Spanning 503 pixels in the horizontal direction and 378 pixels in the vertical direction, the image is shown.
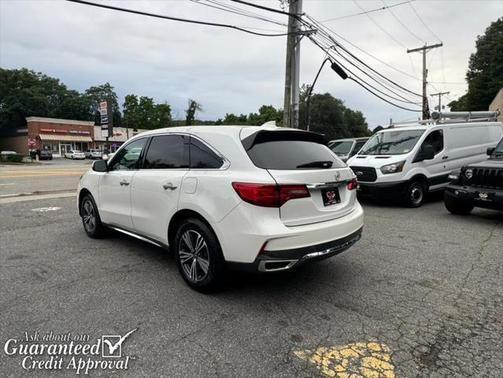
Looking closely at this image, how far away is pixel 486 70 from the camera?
196ft

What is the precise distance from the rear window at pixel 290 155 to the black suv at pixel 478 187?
4.33 metres

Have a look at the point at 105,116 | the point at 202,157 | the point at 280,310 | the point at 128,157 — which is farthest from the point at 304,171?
the point at 105,116

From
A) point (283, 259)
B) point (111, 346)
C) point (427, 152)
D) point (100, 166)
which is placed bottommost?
point (111, 346)

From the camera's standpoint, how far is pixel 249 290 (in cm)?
386

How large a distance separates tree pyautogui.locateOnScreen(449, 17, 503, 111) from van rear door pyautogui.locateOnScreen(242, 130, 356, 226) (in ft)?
191

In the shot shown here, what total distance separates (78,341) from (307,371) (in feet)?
5.95

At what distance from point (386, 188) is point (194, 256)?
6330 millimetres

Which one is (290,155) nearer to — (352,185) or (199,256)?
(352,185)

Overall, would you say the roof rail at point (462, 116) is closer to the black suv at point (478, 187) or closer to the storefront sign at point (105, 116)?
the black suv at point (478, 187)

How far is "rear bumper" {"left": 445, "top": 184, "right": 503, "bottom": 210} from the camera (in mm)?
6625

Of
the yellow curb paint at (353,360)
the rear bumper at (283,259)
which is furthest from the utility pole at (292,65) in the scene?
the yellow curb paint at (353,360)

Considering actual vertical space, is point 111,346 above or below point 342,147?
below

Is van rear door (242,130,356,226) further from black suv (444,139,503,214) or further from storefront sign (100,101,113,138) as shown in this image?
storefront sign (100,101,113,138)

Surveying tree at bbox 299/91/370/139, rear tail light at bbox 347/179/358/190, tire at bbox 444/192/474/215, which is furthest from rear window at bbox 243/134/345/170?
tree at bbox 299/91/370/139
